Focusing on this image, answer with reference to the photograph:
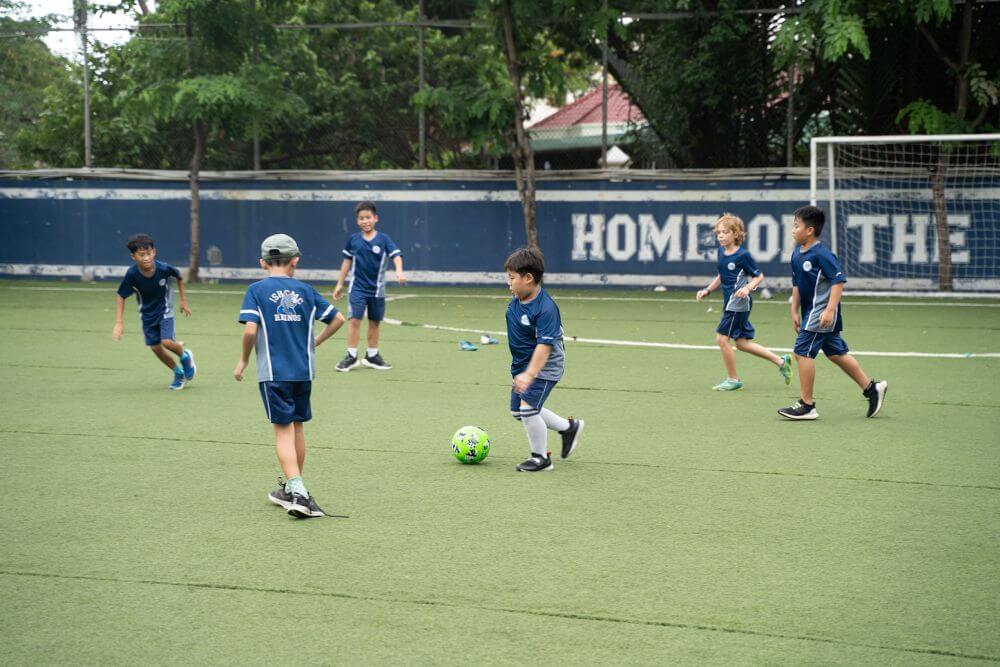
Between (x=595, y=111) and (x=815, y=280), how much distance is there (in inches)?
533

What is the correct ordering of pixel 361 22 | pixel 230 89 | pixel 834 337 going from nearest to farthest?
pixel 834 337, pixel 230 89, pixel 361 22

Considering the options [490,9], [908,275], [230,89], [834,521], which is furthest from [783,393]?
[230,89]

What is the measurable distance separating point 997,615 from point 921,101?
1604 centimetres

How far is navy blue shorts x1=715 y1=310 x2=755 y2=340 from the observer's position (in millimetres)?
10523

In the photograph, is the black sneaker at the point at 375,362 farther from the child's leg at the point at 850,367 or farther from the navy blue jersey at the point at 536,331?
the child's leg at the point at 850,367

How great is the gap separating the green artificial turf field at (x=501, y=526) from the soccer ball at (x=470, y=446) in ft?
0.38

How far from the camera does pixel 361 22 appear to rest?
22.5m

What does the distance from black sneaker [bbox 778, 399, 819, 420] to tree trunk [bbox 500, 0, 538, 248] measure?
11830 millimetres

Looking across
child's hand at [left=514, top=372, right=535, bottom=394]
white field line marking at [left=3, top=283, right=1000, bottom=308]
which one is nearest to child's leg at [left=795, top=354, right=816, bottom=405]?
child's hand at [left=514, top=372, right=535, bottom=394]

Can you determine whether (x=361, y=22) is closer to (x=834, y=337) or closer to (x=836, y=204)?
Result: (x=836, y=204)

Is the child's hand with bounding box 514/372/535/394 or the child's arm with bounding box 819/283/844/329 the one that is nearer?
the child's hand with bounding box 514/372/535/394

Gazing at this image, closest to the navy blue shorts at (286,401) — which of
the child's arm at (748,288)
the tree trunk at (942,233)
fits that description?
the child's arm at (748,288)

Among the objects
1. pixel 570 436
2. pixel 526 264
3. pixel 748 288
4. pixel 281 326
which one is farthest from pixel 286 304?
pixel 748 288

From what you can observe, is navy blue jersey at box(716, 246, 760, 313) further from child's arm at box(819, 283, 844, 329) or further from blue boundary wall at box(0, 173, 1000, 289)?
blue boundary wall at box(0, 173, 1000, 289)
